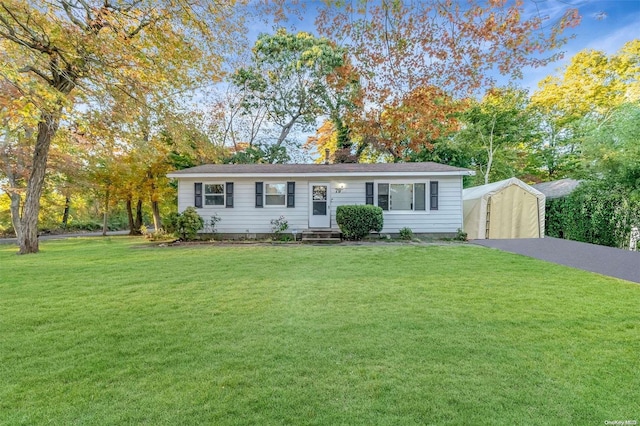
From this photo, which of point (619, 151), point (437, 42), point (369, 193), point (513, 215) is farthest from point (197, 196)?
point (619, 151)

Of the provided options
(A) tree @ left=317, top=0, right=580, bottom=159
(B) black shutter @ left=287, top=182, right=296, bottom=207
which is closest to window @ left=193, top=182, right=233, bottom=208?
(B) black shutter @ left=287, top=182, right=296, bottom=207

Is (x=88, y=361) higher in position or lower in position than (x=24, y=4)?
lower

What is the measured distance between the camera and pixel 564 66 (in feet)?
60.7

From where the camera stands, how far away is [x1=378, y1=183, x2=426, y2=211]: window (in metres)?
11.8

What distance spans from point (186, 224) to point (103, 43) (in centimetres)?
645

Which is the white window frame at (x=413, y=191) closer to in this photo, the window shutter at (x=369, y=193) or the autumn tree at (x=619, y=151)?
the window shutter at (x=369, y=193)

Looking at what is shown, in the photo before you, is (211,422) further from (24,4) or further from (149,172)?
(149,172)

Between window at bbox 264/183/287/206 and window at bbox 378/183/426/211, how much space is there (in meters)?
3.84

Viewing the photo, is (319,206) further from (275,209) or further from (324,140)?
(324,140)

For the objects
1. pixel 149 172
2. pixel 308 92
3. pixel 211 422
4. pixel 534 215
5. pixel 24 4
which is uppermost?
pixel 308 92

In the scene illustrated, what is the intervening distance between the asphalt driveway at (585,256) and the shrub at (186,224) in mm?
10434

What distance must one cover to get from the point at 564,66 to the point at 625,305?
20928 mm

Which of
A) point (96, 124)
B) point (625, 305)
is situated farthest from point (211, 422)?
point (96, 124)

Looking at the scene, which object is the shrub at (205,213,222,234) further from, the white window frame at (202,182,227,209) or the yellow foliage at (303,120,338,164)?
the yellow foliage at (303,120,338,164)
